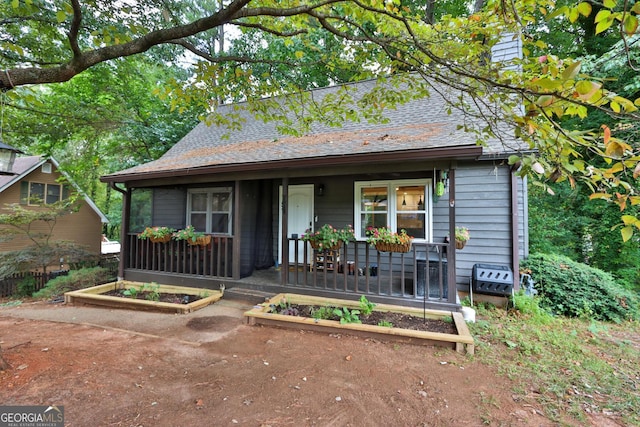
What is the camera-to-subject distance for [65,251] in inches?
350

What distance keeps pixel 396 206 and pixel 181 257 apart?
4.79 metres

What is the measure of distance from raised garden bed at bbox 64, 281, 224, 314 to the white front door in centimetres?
199

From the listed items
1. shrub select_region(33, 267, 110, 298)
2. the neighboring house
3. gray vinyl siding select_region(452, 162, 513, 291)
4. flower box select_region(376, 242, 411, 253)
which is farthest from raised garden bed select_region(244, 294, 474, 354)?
the neighboring house

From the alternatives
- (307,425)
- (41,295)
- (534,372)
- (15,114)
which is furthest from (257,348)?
(15,114)

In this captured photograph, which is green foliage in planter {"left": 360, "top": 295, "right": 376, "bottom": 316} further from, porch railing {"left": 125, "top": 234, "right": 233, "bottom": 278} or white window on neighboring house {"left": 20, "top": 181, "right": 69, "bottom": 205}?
white window on neighboring house {"left": 20, "top": 181, "right": 69, "bottom": 205}

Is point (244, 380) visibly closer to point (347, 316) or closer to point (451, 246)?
Answer: point (347, 316)

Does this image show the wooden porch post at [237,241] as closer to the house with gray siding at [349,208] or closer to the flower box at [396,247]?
the house with gray siding at [349,208]

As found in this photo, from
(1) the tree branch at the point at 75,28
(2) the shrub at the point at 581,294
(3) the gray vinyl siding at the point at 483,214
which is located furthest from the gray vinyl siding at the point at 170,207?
(2) the shrub at the point at 581,294

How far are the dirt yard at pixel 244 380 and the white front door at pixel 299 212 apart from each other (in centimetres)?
301

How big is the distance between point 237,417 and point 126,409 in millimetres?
877

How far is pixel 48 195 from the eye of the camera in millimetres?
12094

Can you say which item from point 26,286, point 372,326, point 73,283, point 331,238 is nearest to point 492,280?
point 372,326

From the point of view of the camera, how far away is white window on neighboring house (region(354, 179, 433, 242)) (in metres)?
5.57

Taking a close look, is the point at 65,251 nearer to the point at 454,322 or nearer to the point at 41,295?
the point at 41,295
